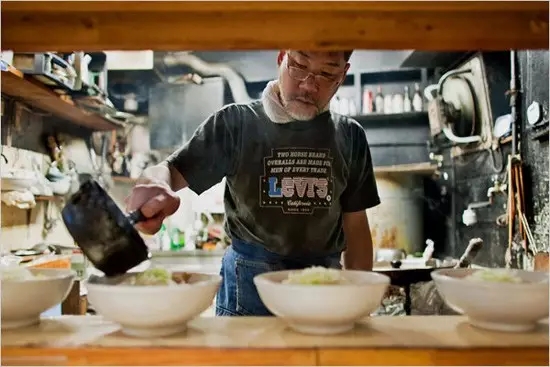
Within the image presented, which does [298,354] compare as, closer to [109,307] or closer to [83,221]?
[109,307]

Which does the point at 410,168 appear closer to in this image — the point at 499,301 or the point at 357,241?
the point at 357,241

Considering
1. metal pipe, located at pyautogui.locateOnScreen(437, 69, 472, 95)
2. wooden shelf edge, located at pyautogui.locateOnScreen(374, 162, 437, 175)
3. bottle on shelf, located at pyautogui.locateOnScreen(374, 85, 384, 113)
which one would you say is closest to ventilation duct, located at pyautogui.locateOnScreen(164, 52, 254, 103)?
bottle on shelf, located at pyautogui.locateOnScreen(374, 85, 384, 113)

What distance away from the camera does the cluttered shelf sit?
11.2 feet

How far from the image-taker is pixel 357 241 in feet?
6.71

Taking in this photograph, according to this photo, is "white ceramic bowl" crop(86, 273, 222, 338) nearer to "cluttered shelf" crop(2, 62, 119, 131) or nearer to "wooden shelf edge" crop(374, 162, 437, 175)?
"cluttered shelf" crop(2, 62, 119, 131)

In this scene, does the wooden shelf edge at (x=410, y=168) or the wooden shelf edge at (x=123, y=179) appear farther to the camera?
the wooden shelf edge at (x=123, y=179)

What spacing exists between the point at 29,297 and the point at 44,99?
3481 mm

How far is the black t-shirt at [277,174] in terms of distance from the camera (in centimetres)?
176

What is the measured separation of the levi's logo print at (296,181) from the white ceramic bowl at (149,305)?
740 millimetres

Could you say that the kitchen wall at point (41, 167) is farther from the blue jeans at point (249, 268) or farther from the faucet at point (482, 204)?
the blue jeans at point (249, 268)

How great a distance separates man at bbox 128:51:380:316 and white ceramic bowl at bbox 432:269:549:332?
0.72m

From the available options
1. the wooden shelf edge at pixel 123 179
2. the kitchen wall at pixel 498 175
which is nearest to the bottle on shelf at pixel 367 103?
the kitchen wall at pixel 498 175

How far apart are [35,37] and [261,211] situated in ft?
2.90

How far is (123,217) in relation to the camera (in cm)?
110
